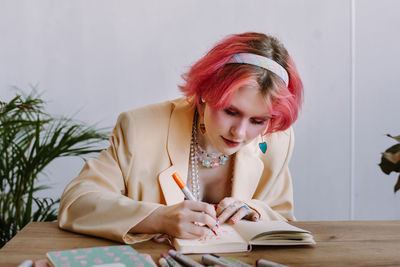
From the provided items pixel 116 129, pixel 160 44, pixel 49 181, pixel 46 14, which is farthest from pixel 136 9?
pixel 116 129

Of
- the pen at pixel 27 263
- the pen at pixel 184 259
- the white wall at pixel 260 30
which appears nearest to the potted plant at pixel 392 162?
the pen at pixel 184 259

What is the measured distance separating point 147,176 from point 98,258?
612 mm

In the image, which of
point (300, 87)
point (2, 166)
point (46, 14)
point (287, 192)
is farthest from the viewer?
point (46, 14)

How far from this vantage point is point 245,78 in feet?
4.33

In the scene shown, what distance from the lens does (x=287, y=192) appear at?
66.4 inches

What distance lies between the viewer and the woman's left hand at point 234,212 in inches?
51.8

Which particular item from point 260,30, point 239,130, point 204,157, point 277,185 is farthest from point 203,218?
point 260,30

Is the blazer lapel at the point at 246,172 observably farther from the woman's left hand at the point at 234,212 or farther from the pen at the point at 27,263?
the pen at the point at 27,263

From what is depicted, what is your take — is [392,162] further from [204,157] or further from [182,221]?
[204,157]

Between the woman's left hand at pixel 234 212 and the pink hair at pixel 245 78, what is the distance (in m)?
0.30

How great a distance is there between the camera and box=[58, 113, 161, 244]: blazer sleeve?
1.18 m

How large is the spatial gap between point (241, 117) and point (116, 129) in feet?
1.54

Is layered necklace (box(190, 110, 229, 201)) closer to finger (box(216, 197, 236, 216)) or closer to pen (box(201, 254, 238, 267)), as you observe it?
finger (box(216, 197, 236, 216))

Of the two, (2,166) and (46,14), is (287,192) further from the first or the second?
(46,14)
